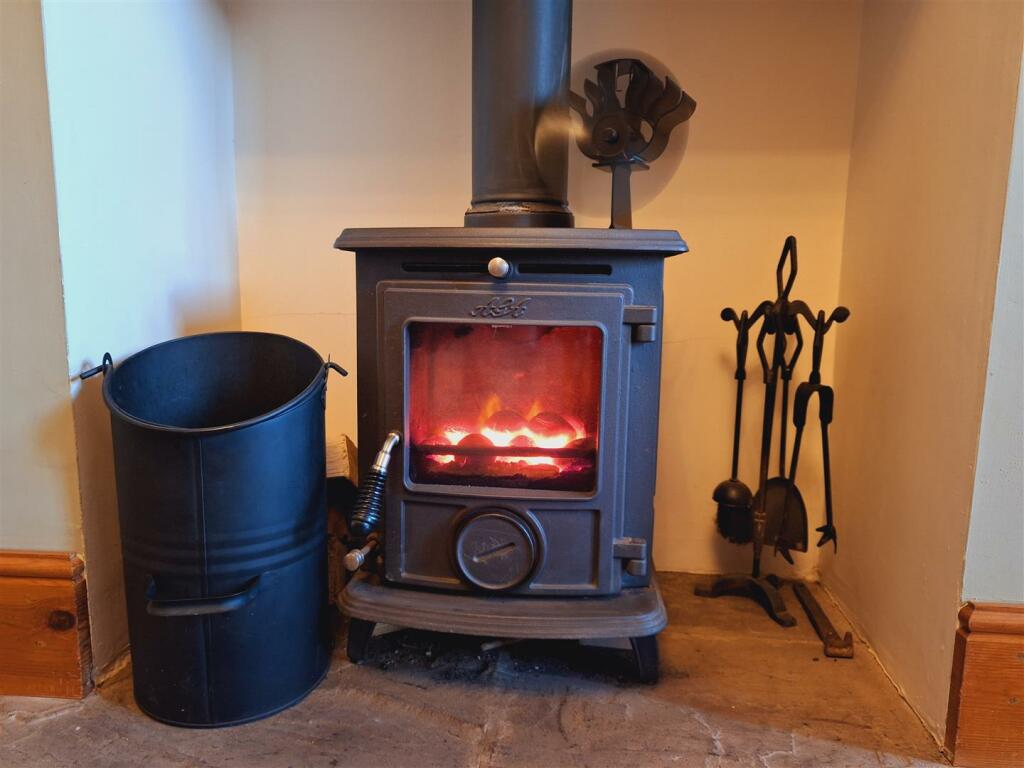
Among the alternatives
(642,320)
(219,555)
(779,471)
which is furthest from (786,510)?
(219,555)

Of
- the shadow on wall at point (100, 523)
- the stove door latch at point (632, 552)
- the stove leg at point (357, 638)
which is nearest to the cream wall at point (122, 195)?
the shadow on wall at point (100, 523)

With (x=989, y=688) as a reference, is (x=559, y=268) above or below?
above

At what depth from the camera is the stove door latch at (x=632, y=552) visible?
1.26 metres

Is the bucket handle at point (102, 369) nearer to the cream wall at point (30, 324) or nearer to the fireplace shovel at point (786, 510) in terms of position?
the cream wall at point (30, 324)

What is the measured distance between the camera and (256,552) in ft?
3.79

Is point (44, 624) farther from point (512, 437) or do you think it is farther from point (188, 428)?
point (512, 437)

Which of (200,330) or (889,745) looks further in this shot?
(200,330)

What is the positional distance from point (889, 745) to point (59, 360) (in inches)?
57.2

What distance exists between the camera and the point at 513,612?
123 centimetres

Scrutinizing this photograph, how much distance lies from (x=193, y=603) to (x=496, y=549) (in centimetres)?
49

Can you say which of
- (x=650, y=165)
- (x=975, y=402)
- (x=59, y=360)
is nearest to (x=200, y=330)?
(x=59, y=360)

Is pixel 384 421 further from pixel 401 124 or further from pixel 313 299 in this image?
pixel 401 124

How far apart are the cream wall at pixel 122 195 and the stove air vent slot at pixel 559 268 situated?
73 centimetres

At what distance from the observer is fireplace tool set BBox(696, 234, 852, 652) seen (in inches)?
58.6
